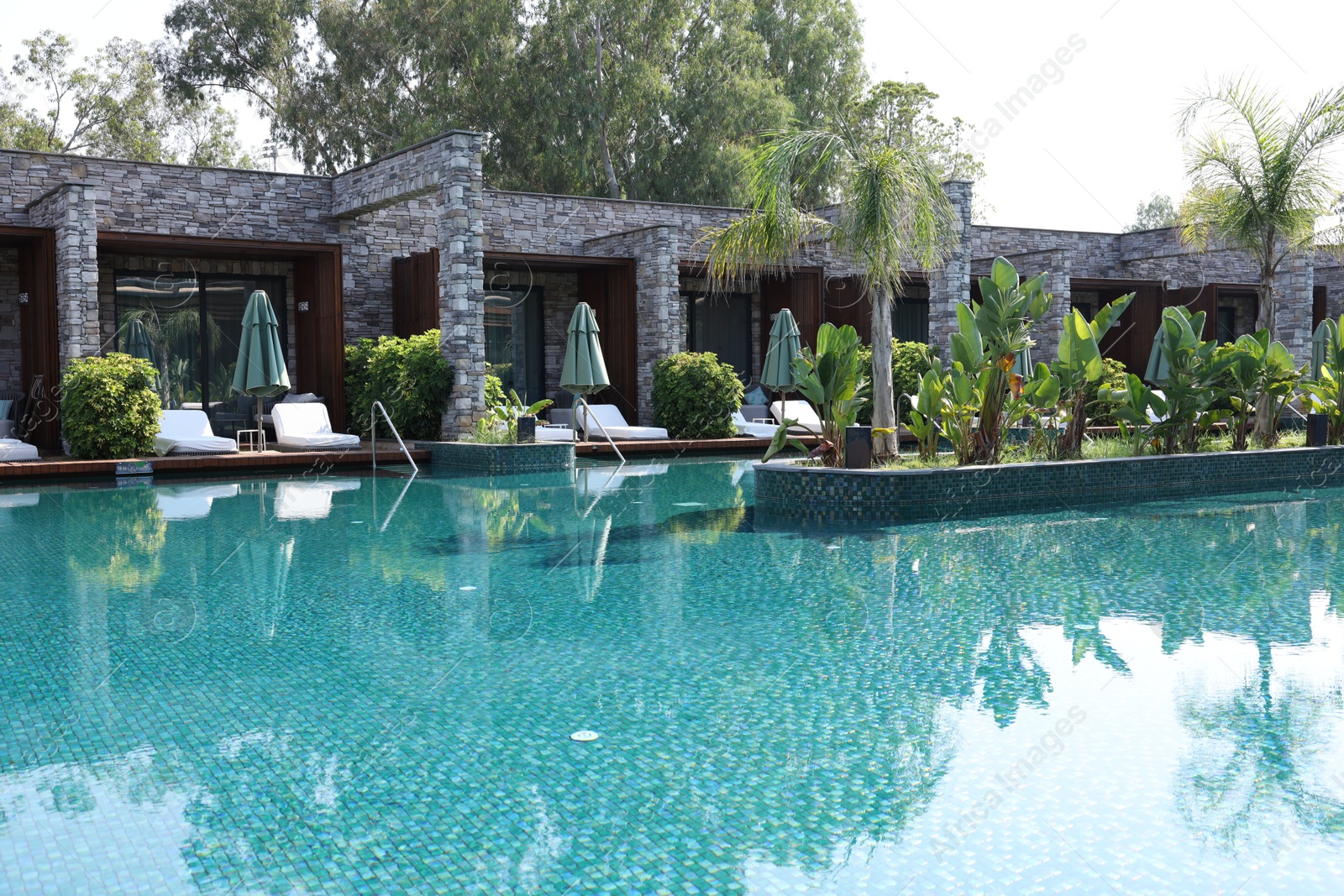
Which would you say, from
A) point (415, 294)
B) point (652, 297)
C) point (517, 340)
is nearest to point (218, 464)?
point (415, 294)

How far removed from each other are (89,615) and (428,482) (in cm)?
645

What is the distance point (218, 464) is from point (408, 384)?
110 inches

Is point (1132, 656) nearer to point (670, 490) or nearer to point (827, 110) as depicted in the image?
point (670, 490)

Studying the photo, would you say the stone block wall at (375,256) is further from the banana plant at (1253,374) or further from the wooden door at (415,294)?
the banana plant at (1253,374)

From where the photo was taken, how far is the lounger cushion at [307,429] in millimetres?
13867

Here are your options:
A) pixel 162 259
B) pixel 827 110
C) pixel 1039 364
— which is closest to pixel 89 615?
pixel 1039 364

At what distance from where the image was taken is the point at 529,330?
1898cm

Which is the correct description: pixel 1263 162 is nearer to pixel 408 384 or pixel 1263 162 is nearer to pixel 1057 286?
pixel 1057 286

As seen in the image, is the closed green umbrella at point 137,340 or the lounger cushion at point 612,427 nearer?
the lounger cushion at point 612,427

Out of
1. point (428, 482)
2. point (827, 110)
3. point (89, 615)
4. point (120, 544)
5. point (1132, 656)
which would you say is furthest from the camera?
point (827, 110)

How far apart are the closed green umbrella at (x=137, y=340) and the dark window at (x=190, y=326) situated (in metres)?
0.01

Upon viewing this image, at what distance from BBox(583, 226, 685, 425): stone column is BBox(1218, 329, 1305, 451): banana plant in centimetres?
806

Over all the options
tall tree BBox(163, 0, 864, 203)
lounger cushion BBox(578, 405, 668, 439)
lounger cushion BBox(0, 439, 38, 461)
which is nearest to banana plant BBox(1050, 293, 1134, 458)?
lounger cushion BBox(578, 405, 668, 439)

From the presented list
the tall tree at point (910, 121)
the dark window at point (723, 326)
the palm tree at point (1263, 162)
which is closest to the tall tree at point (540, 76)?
the tall tree at point (910, 121)
